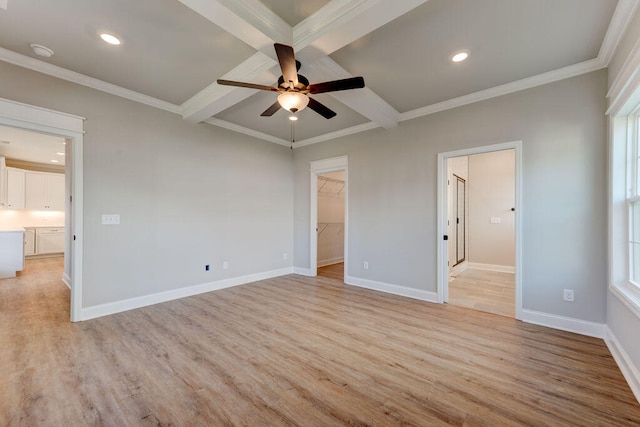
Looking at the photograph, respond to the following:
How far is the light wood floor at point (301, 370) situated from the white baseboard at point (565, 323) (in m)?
0.12

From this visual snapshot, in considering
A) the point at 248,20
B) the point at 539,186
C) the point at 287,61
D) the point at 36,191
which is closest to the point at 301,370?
the point at 287,61

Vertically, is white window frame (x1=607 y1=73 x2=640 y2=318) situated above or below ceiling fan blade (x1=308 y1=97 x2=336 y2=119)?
below

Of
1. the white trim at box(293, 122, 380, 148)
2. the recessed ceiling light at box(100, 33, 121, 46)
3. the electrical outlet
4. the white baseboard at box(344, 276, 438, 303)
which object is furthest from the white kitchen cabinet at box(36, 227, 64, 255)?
the electrical outlet

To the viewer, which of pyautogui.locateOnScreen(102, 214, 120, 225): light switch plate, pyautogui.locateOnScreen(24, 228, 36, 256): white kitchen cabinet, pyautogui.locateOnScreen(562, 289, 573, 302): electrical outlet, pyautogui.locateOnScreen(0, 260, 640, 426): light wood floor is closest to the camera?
pyautogui.locateOnScreen(0, 260, 640, 426): light wood floor

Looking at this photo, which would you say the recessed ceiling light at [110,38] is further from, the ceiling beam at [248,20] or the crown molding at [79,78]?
the ceiling beam at [248,20]

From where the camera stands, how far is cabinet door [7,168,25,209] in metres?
6.50

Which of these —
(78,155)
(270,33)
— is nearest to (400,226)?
(270,33)

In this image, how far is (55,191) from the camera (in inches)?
291

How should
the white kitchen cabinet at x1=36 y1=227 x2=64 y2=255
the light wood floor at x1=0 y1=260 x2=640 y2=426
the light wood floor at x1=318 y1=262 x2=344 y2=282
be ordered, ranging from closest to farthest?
the light wood floor at x1=0 y1=260 x2=640 y2=426 → the light wood floor at x1=318 y1=262 x2=344 y2=282 → the white kitchen cabinet at x1=36 y1=227 x2=64 y2=255

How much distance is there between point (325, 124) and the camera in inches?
176

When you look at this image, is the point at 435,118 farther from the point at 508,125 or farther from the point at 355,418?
the point at 355,418

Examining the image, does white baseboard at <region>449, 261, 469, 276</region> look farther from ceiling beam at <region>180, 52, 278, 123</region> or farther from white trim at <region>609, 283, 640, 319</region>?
ceiling beam at <region>180, 52, 278, 123</region>

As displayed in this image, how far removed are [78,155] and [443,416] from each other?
14.0 feet

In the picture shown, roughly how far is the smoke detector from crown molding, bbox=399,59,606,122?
4126mm
